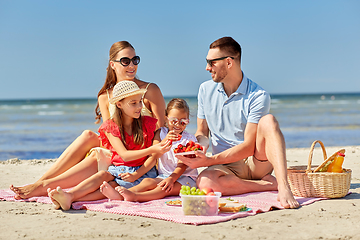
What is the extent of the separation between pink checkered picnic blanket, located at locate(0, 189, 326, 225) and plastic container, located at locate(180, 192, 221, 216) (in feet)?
0.21

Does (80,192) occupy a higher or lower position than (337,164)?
lower

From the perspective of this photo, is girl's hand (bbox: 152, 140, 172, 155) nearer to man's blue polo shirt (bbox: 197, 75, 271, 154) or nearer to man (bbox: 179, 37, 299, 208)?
man (bbox: 179, 37, 299, 208)

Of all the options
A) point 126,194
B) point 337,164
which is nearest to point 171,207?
point 126,194

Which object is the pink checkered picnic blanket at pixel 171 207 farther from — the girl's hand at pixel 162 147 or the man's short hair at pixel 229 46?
the man's short hair at pixel 229 46

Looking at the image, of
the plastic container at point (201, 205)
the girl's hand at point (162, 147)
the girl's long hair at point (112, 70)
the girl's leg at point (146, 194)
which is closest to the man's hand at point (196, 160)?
the girl's hand at point (162, 147)

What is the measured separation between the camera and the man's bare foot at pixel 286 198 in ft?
12.5

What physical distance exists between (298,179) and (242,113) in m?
0.93

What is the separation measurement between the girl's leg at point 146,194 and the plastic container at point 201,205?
0.70 metres

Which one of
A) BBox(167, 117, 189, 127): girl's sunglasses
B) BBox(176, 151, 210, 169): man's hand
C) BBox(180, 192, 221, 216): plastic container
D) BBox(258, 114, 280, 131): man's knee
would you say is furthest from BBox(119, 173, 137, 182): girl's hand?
BBox(258, 114, 280, 131): man's knee

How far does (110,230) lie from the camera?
3234 millimetres

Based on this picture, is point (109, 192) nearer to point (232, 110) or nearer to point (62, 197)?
point (62, 197)

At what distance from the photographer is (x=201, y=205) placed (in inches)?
141

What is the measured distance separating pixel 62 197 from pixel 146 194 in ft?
2.83

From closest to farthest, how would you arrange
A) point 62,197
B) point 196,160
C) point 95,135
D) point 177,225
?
point 177,225
point 62,197
point 196,160
point 95,135
